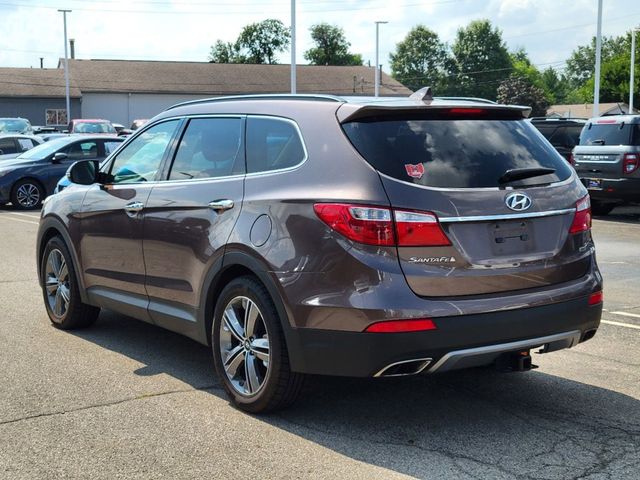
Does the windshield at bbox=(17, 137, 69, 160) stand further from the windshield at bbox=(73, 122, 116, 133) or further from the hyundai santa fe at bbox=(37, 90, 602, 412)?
the hyundai santa fe at bbox=(37, 90, 602, 412)

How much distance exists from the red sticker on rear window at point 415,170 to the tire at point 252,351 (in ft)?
3.35

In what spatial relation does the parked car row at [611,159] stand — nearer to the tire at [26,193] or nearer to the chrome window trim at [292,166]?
the tire at [26,193]

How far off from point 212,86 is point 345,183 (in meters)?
67.3

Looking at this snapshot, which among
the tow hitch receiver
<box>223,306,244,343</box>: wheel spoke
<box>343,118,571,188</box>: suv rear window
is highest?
<box>343,118,571,188</box>: suv rear window

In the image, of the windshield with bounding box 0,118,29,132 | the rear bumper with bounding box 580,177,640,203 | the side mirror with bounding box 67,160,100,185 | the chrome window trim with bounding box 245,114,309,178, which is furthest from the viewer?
the windshield with bounding box 0,118,29,132

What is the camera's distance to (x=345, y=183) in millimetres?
4270

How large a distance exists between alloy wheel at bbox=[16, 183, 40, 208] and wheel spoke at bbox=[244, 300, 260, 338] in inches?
613

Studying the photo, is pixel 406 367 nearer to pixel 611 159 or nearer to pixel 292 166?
pixel 292 166

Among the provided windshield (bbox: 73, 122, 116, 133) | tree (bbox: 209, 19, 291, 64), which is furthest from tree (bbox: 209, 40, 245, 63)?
windshield (bbox: 73, 122, 116, 133)

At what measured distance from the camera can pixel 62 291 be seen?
691 centimetres

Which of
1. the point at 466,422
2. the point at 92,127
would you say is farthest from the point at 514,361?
the point at 92,127

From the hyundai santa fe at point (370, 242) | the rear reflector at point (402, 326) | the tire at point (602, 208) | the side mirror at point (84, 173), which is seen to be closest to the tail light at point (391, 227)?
the hyundai santa fe at point (370, 242)

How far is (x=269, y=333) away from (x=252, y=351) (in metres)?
0.26

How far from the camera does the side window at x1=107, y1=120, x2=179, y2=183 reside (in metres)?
5.80
